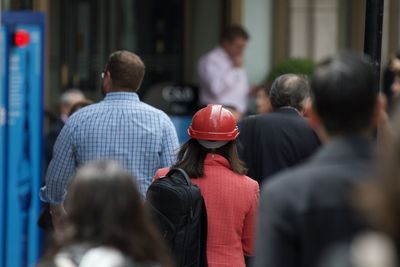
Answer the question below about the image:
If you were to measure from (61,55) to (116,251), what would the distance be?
35.2 ft

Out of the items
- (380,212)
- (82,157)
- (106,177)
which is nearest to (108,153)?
(82,157)

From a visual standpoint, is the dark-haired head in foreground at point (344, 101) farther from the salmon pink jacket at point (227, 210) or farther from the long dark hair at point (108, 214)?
the salmon pink jacket at point (227, 210)

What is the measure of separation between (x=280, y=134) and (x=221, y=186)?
1387 millimetres

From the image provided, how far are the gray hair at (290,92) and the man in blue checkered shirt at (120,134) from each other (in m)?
0.97

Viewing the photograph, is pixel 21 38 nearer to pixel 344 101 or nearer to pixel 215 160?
pixel 215 160

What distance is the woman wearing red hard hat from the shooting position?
6.07 metres

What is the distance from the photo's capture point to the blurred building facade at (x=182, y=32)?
1342 centimetres

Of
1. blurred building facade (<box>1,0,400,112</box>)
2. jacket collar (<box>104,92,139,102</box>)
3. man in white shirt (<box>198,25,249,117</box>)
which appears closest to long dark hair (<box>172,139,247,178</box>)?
jacket collar (<box>104,92,139,102</box>)

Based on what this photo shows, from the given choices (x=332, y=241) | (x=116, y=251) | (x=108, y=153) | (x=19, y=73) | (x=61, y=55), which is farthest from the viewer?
(x=61, y=55)

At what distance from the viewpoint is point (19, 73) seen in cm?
786

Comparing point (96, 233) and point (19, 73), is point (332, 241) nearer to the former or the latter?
point (96, 233)

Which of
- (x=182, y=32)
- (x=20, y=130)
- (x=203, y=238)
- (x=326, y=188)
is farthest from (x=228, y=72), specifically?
(x=326, y=188)

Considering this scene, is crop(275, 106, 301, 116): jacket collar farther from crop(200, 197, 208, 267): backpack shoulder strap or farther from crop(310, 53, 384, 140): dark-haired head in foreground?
crop(310, 53, 384, 140): dark-haired head in foreground

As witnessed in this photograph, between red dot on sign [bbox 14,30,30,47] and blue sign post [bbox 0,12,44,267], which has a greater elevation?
red dot on sign [bbox 14,30,30,47]
